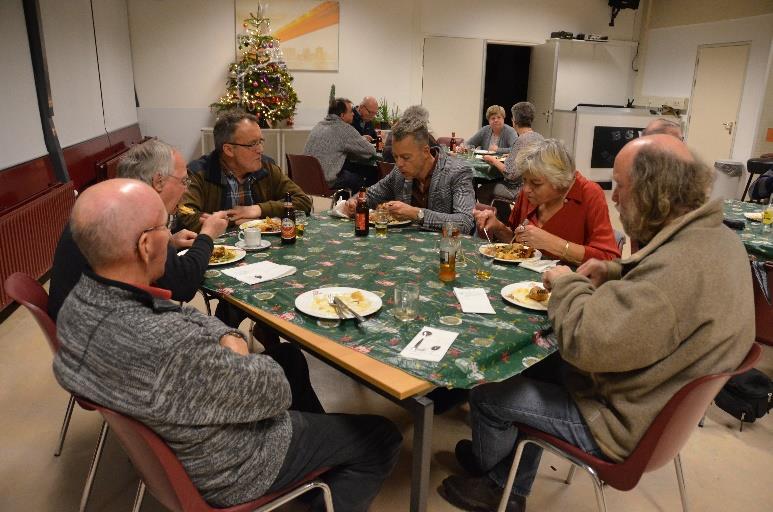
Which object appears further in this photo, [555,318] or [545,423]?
[545,423]

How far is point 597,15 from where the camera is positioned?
933 cm

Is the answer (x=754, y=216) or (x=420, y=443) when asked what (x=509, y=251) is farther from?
(x=754, y=216)

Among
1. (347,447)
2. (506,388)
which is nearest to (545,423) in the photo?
(506,388)

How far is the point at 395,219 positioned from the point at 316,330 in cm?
130

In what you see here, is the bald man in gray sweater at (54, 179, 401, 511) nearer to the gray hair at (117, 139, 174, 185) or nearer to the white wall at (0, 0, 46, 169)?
the gray hair at (117, 139, 174, 185)

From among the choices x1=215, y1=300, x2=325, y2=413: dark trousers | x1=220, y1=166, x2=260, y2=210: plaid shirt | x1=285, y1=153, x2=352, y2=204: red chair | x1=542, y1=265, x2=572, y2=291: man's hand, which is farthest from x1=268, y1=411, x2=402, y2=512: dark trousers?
x1=285, y1=153, x2=352, y2=204: red chair

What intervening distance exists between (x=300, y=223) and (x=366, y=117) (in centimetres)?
464

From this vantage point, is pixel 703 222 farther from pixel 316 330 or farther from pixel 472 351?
pixel 316 330

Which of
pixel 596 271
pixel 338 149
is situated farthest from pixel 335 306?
pixel 338 149

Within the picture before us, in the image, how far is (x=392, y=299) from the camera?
1790mm

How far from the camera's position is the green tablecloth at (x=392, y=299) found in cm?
143

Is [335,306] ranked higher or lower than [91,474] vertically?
higher

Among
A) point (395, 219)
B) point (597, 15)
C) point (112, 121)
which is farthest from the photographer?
Answer: point (597, 15)

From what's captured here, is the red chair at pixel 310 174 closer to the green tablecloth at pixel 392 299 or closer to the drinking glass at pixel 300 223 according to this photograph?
the drinking glass at pixel 300 223
